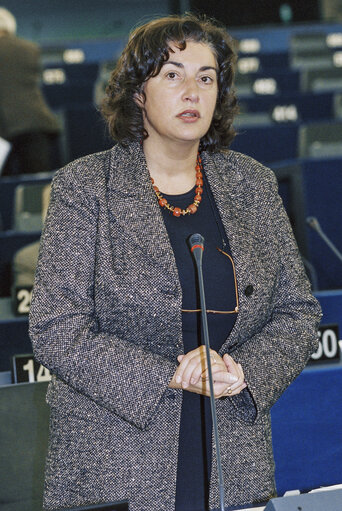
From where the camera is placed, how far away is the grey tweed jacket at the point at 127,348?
1.27m

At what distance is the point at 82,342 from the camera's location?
127 centimetres

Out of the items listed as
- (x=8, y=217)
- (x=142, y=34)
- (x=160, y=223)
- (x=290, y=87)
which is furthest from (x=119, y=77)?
(x=290, y=87)

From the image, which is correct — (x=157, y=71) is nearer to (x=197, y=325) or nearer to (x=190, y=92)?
(x=190, y=92)

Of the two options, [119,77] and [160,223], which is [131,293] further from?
[119,77]

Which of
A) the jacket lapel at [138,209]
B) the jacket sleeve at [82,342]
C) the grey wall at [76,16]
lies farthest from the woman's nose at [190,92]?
the grey wall at [76,16]

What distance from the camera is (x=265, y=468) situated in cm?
136

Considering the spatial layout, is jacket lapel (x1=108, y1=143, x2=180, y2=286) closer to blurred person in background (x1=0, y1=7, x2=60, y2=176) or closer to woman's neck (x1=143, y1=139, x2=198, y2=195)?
woman's neck (x1=143, y1=139, x2=198, y2=195)

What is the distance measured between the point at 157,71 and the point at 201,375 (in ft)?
1.76

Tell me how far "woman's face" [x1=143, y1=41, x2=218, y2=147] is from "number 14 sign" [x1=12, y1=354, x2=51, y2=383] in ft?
1.80

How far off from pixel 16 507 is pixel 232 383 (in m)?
0.58

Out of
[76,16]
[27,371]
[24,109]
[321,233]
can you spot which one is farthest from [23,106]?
[76,16]

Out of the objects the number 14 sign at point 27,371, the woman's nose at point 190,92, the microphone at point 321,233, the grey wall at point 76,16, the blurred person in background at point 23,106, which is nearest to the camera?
the woman's nose at point 190,92

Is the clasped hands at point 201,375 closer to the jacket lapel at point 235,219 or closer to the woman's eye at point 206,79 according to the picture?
the jacket lapel at point 235,219

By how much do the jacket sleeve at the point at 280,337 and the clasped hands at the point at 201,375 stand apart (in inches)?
2.0
